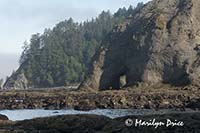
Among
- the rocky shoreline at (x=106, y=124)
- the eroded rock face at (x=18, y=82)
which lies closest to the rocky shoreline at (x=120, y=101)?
the rocky shoreline at (x=106, y=124)

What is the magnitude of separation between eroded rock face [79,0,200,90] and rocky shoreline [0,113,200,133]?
66.9 meters

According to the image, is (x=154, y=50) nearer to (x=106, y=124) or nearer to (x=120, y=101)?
(x=120, y=101)

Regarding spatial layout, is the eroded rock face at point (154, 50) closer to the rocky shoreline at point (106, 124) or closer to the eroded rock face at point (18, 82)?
the rocky shoreline at point (106, 124)

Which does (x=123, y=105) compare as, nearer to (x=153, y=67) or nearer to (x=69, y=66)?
(x=153, y=67)

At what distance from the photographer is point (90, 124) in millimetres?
17875

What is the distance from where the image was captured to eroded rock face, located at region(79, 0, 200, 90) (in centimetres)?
9000

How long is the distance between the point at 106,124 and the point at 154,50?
77002mm

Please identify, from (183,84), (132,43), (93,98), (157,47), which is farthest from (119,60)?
(93,98)

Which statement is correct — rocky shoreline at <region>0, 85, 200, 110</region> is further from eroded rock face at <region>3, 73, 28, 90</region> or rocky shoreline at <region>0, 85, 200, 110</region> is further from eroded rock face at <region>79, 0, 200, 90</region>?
eroded rock face at <region>3, 73, 28, 90</region>

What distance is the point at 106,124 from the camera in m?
17.5

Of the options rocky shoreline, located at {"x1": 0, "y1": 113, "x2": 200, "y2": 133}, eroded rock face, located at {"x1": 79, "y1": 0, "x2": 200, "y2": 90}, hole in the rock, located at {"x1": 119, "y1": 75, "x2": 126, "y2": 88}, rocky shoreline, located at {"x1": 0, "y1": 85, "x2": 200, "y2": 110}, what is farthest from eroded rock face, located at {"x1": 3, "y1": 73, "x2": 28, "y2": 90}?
rocky shoreline, located at {"x1": 0, "y1": 113, "x2": 200, "y2": 133}

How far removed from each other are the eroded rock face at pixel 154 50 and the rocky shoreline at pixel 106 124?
66.9m

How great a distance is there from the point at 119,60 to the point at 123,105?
106ft

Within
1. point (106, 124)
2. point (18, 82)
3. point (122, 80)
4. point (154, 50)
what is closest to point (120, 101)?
point (154, 50)
